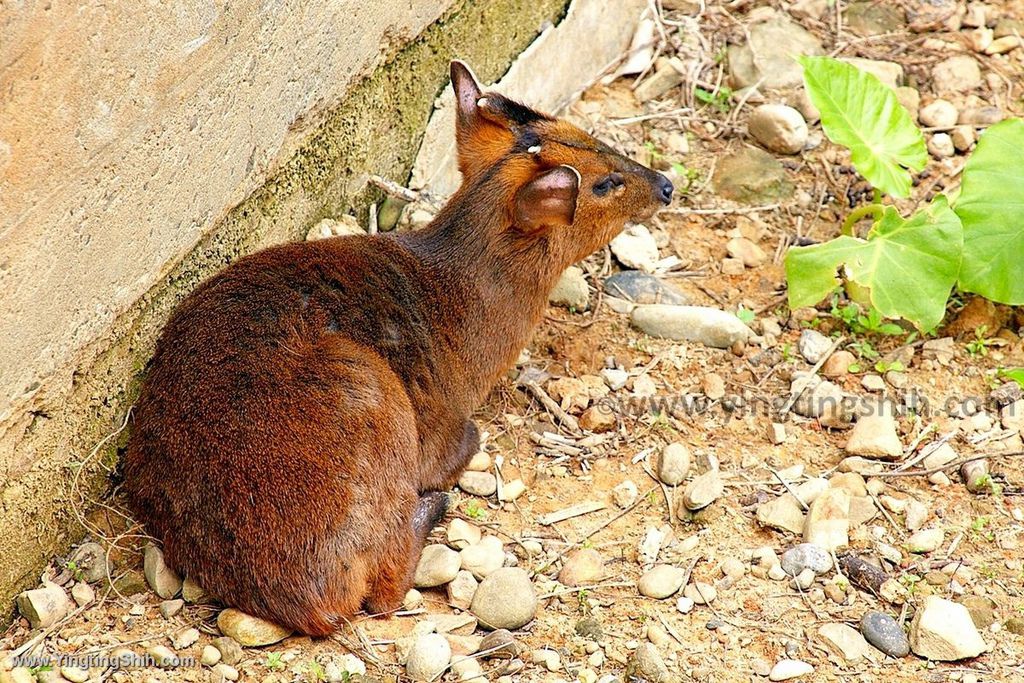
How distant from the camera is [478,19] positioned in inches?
229

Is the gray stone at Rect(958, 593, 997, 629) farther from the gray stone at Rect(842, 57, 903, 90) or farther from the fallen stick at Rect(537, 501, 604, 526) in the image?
the gray stone at Rect(842, 57, 903, 90)

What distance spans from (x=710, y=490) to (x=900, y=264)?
128cm

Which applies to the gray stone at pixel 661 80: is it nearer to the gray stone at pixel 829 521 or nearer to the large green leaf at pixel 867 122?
the large green leaf at pixel 867 122

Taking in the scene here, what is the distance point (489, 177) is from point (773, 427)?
1462 mm

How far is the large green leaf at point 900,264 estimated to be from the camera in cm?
492

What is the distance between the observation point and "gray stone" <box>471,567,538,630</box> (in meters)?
3.99

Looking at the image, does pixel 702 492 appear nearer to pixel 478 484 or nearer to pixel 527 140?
pixel 478 484

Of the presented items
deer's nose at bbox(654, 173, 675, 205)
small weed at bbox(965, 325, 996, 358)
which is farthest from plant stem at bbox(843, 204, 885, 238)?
deer's nose at bbox(654, 173, 675, 205)

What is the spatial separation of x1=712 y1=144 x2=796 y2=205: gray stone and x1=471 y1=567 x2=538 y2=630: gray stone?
9.05ft

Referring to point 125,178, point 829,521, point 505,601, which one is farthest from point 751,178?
point 125,178

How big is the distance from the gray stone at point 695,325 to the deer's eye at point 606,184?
70cm

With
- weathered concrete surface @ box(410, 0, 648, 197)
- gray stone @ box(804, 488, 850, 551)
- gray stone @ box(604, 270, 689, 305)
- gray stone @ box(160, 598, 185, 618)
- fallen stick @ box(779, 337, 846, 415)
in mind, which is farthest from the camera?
weathered concrete surface @ box(410, 0, 648, 197)

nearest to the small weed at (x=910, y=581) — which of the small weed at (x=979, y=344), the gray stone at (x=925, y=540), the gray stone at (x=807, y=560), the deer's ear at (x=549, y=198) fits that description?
the gray stone at (x=925, y=540)

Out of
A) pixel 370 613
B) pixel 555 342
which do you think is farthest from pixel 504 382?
pixel 370 613
